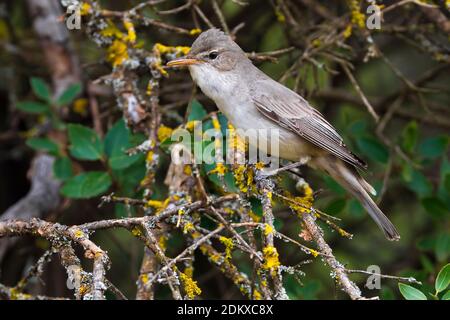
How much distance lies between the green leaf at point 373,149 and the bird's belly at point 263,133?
50cm

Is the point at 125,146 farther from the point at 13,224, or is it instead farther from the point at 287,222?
the point at 287,222

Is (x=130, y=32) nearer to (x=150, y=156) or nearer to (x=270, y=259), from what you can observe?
(x=150, y=156)

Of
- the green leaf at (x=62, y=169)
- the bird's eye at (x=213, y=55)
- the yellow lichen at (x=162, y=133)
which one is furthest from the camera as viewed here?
the green leaf at (x=62, y=169)

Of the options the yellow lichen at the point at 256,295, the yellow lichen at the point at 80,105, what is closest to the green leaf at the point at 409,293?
the yellow lichen at the point at 256,295

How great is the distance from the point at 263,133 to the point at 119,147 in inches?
33.3

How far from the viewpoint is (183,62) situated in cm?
373

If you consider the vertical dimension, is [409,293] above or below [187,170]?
below

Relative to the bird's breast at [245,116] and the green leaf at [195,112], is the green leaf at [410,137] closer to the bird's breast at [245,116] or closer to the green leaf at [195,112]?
the bird's breast at [245,116]

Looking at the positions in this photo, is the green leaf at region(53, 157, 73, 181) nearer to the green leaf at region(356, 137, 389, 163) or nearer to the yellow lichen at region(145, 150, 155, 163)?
the yellow lichen at region(145, 150, 155, 163)

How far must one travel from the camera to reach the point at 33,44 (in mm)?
5305

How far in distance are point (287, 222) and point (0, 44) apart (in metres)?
2.62

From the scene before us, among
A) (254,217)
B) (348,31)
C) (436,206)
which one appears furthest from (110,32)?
(436,206)

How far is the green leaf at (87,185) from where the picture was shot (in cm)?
367
